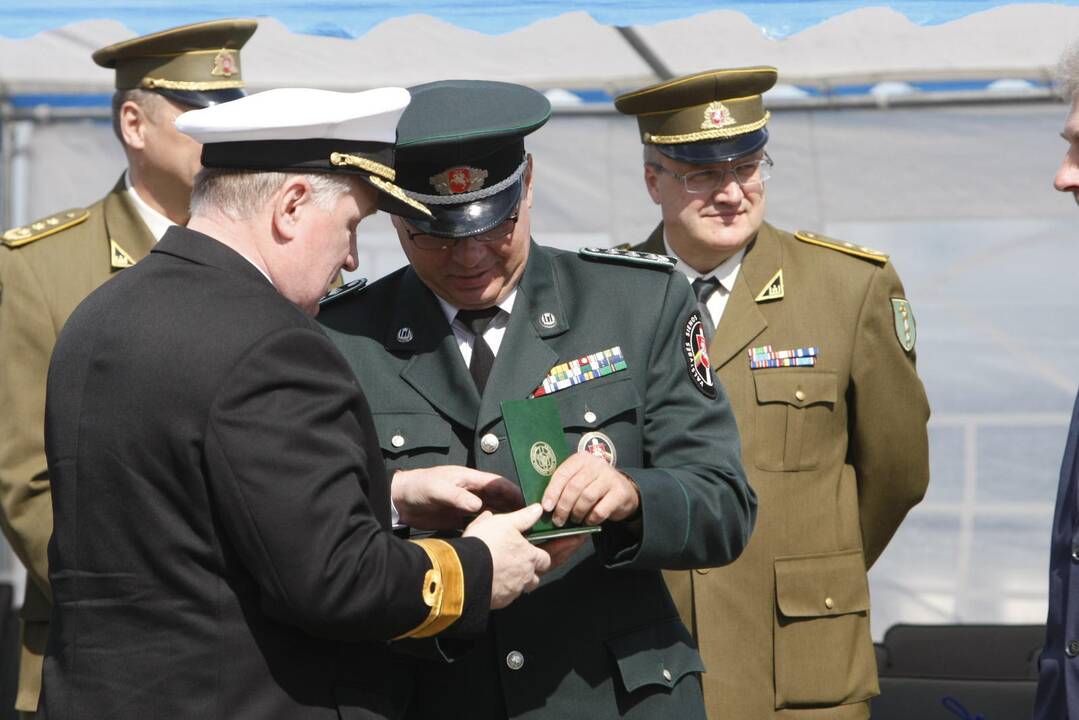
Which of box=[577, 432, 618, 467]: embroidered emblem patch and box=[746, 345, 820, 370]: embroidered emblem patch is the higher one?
box=[577, 432, 618, 467]: embroidered emblem patch

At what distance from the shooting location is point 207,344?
5.95 ft

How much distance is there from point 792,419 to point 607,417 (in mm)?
1123

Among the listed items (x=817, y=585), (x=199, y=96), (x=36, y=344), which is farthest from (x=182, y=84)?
(x=817, y=585)

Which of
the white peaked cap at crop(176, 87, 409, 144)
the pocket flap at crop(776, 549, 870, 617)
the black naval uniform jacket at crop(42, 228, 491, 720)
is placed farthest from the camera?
the pocket flap at crop(776, 549, 870, 617)

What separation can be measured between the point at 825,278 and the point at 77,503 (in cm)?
216

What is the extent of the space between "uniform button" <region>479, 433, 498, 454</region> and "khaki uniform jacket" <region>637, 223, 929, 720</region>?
3.43ft

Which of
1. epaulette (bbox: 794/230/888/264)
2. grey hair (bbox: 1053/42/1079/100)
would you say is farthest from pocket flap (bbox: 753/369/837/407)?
grey hair (bbox: 1053/42/1079/100)

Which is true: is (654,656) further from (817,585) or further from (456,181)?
(817,585)

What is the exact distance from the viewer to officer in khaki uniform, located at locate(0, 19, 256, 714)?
3.20 m

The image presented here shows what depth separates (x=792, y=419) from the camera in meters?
3.38

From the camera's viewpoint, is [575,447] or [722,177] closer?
[575,447]

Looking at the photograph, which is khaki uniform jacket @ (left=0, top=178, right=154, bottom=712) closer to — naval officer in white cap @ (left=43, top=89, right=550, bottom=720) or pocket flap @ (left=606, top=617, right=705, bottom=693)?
naval officer in white cap @ (left=43, top=89, right=550, bottom=720)

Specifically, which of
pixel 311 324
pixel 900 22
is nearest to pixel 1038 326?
pixel 900 22

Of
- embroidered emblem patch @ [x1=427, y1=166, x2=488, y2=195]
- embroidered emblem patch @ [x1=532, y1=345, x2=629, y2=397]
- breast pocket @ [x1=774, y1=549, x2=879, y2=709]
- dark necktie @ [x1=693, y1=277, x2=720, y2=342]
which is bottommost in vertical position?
breast pocket @ [x1=774, y1=549, x2=879, y2=709]
